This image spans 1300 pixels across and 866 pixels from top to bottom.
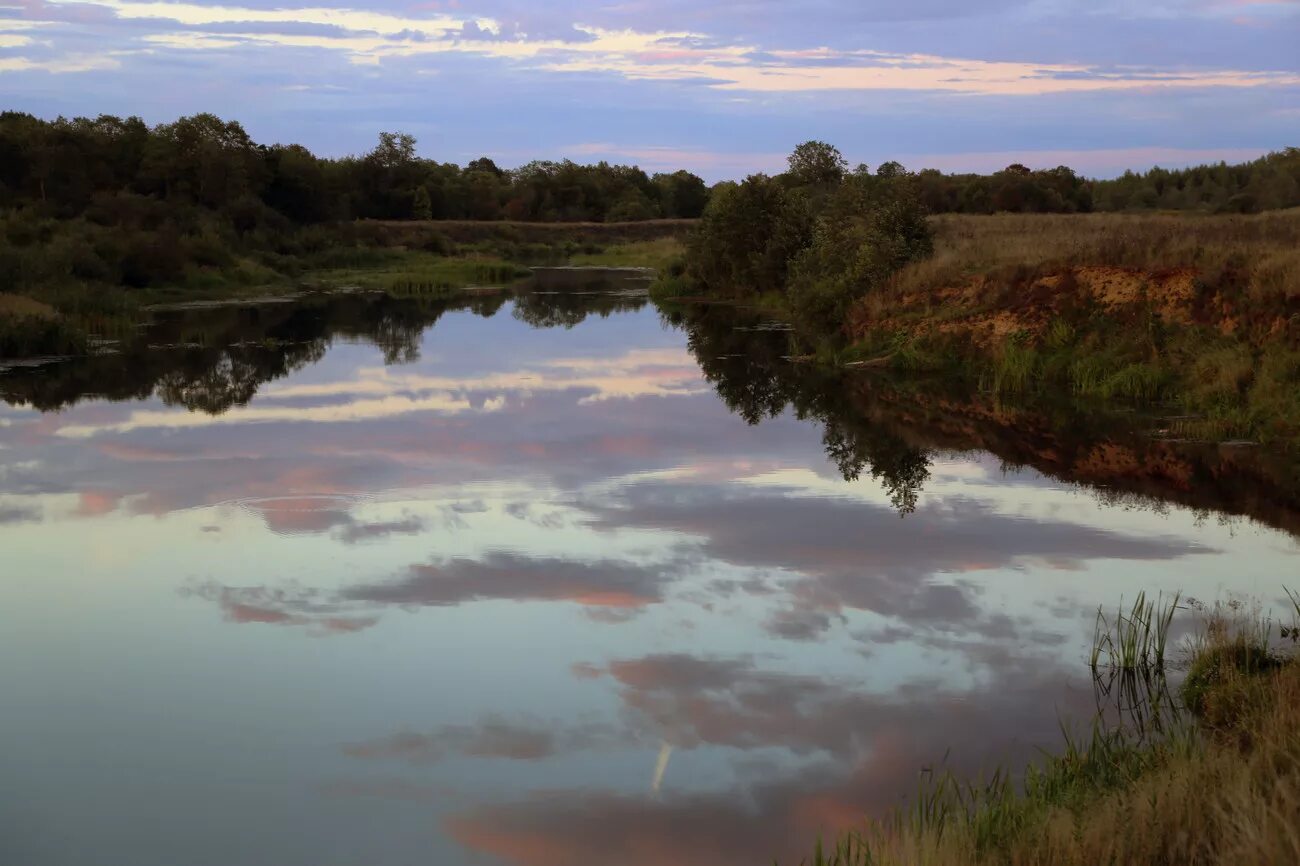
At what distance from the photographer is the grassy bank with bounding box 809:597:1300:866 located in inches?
207

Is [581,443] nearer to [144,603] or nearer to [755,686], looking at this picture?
[144,603]

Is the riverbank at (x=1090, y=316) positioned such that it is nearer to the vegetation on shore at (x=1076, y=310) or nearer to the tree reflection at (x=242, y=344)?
the vegetation on shore at (x=1076, y=310)

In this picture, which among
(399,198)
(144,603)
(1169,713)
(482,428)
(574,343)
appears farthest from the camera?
(399,198)

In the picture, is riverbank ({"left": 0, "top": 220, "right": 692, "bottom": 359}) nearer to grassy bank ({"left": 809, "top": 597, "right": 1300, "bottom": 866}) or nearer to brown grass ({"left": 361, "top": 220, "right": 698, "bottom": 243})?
brown grass ({"left": 361, "top": 220, "right": 698, "bottom": 243})

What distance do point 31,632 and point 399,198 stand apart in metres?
88.6

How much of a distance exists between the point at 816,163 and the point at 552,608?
65.9m

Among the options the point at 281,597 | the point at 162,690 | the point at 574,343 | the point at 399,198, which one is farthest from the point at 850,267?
the point at 399,198

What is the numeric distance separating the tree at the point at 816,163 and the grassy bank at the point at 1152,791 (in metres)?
65.9

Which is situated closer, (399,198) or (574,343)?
(574,343)

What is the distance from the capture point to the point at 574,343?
113 ft

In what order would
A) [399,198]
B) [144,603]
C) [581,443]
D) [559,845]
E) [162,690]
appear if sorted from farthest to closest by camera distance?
[399,198], [581,443], [144,603], [162,690], [559,845]

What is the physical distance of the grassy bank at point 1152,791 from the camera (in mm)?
5250

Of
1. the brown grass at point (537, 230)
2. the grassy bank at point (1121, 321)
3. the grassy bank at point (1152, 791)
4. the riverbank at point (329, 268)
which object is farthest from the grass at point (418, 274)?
the grassy bank at point (1152, 791)

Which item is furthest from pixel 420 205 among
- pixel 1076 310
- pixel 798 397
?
pixel 1076 310
